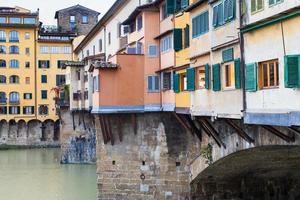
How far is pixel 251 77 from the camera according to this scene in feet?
44.8

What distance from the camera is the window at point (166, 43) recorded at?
76.2ft

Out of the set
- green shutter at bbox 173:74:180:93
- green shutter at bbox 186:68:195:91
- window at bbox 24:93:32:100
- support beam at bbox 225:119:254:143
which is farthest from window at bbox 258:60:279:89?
window at bbox 24:93:32:100

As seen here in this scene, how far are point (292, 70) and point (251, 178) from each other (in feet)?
45.8

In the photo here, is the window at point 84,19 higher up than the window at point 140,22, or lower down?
higher up

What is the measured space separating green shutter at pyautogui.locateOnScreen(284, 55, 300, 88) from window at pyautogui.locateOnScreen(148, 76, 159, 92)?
13736 mm

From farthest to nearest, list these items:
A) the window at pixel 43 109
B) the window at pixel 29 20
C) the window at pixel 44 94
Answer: the window at pixel 44 94 → the window at pixel 29 20 → the window at pixel 43 109

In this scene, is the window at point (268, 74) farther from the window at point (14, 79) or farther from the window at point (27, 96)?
the window at point (14, 79)

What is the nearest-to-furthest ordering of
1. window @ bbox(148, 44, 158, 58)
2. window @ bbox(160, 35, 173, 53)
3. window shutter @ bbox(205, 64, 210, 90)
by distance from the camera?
window shutter @ bbox(205, 64, 210, 90), window @ bbox(160, 35, 173, 53), window @ bbox(148, 44, 158, 58)

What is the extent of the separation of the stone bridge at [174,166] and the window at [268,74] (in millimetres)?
6839

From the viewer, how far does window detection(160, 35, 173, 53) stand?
23219 millimetres

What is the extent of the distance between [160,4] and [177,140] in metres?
6.55

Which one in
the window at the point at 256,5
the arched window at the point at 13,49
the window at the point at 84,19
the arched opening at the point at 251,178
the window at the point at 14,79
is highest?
the window at the point at 84,19

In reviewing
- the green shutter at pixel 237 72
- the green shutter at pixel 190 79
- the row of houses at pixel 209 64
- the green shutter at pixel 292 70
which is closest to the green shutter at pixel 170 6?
the row of houses at pixel 209 64

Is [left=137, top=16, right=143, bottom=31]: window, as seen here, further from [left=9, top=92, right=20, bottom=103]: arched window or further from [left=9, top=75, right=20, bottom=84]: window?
[left=9, top=75, right=20, bottom=84]: window
